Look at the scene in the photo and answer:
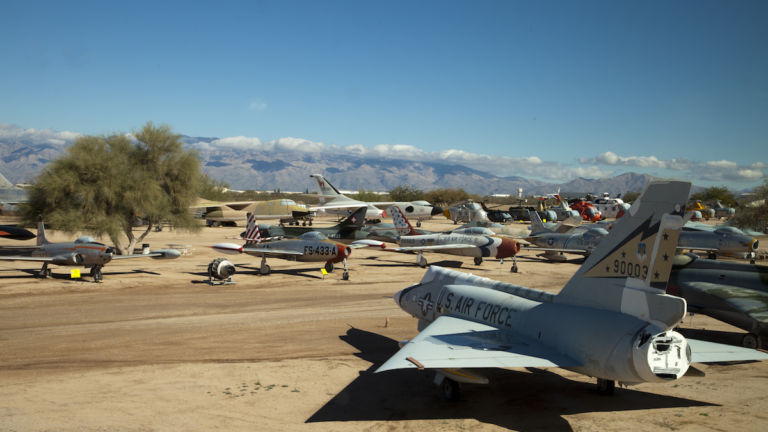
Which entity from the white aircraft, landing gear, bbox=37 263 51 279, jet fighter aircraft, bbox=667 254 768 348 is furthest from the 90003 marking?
the white aircraft

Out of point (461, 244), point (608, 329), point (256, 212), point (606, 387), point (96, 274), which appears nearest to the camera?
point (608, 329)

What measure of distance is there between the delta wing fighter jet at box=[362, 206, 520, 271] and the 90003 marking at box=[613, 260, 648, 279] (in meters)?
23.9

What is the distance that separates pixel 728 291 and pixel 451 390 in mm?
11158

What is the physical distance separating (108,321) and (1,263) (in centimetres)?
2103

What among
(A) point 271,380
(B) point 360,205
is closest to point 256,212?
(B) point 360,205

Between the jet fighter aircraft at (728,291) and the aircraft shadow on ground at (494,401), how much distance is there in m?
5.56

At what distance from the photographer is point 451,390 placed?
38.5 ft

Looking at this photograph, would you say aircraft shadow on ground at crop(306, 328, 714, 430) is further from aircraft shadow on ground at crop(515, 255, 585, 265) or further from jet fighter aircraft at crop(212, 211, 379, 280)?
aircraft shadow on ground at crop(515, 255, 585, 265)

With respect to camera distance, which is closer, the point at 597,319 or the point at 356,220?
the point at 597,319

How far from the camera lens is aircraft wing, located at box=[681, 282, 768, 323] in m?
15.3

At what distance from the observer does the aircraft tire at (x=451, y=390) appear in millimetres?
11699

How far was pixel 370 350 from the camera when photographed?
16219mm

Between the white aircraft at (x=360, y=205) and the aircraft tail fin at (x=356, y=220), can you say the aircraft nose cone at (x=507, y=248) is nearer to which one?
the aircraft tail fin at (x=356, y=220)

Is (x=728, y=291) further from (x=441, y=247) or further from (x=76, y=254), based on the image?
(x=76, y=254)
